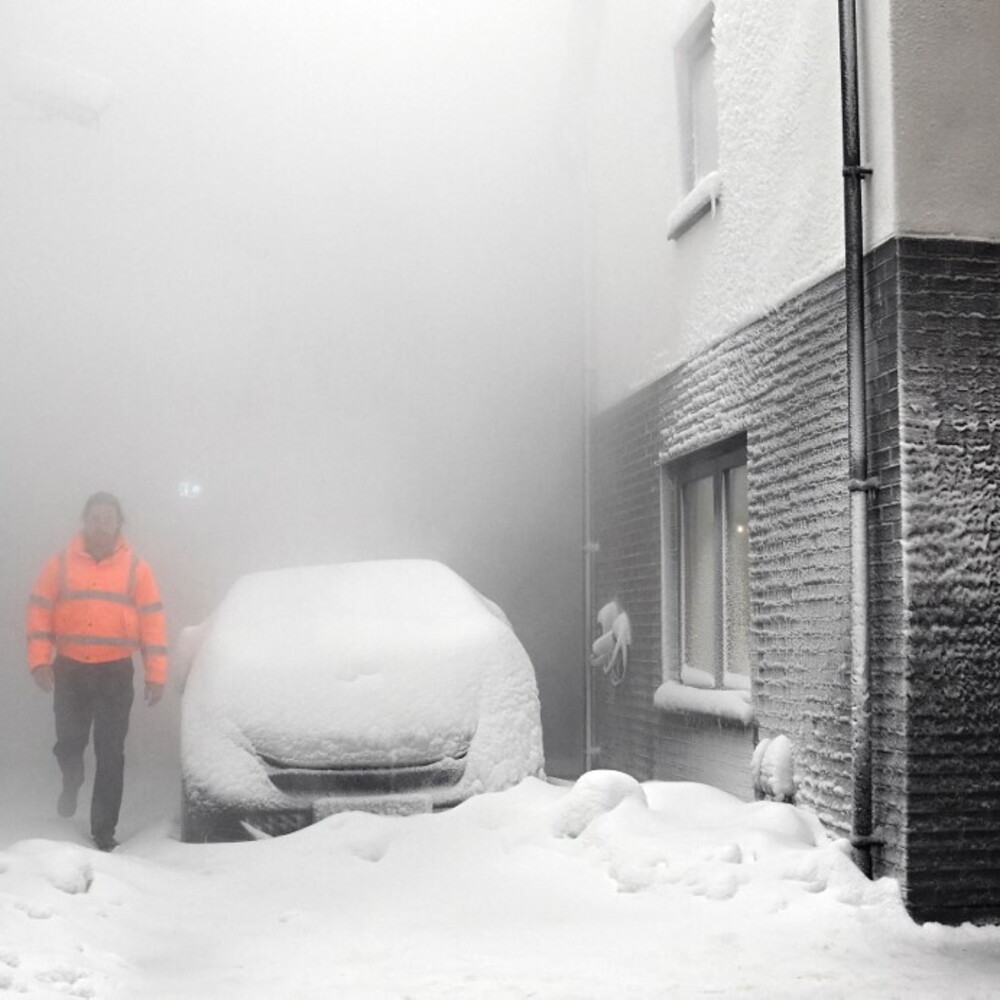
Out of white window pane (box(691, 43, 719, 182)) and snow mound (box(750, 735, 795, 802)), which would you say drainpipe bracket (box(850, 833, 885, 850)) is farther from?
white window pane (box(691, 43, 719, 182))

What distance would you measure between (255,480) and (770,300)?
21.9 ft

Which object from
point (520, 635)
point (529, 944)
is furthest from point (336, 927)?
point (520, 635)

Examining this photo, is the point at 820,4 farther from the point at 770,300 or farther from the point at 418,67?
the point at 418,67

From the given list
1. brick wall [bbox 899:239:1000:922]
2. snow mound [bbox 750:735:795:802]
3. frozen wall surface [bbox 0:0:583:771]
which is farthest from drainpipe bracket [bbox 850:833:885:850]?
frozen wall surface [bbox 0:0:583:771]

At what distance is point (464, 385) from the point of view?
1270 centimetres

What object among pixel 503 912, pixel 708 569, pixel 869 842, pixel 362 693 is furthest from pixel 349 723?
pixel 708 569

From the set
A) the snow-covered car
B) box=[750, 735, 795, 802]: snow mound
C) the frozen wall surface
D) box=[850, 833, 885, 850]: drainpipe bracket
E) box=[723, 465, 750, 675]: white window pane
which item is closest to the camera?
box=[850, 833, 885, 850]: drainpipe bracket

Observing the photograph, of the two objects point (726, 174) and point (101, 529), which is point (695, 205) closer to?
point (726, 174)

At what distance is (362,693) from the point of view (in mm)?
6762

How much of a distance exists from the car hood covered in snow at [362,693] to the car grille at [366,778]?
0.03 m

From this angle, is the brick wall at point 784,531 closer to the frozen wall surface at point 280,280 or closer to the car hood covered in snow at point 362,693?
the car hood covered in snow at point 362,693

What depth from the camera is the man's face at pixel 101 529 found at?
793 centimetres

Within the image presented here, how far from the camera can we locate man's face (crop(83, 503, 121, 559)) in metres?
7.93

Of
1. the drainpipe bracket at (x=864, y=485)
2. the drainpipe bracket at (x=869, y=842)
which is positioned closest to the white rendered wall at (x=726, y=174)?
the drainpipe bracket at (x=864, y=485)
